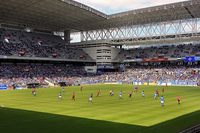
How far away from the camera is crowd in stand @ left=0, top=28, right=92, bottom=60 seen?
3725 inches

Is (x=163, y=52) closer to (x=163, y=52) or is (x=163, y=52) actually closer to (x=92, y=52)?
(x=163, y=52)

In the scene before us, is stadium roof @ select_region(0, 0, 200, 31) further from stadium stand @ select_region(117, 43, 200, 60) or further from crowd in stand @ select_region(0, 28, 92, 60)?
stadium stand @ select_region(117, 43, 200, 60)

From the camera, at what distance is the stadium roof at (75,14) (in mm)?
78750

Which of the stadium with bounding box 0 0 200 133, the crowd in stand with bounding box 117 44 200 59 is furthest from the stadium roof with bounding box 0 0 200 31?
the crowd in stand with bounding box 117 44 200 59

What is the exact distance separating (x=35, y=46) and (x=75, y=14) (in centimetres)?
2457

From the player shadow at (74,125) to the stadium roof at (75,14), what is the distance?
51.7 m

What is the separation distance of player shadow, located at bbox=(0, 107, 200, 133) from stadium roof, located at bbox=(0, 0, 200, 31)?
5173 cm

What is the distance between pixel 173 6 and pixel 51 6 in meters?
33.8

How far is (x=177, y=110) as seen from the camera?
110 feet

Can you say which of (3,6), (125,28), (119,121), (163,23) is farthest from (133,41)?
(119,121)

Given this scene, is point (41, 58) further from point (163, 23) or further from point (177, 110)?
point (177, 110)

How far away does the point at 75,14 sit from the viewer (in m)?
88.4

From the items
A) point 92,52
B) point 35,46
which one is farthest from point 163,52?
point 35,46

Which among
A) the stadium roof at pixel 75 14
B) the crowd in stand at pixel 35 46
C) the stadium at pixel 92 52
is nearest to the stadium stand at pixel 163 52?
the stadium at pixel 92 52
